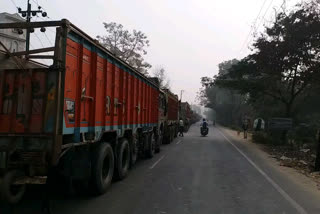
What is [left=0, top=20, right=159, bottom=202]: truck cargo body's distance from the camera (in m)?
5.85

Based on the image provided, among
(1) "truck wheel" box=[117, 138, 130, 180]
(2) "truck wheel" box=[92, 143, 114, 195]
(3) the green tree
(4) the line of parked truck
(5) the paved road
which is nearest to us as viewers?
(4) the line of parked truck

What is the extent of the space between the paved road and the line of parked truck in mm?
649

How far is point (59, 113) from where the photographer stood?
591 cm

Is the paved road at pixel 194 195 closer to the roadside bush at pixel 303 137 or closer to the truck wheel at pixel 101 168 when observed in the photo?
the truck wheel at pixel 101 168

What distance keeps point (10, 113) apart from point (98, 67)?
223cm

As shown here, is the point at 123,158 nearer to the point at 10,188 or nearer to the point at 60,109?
the point at 60,109

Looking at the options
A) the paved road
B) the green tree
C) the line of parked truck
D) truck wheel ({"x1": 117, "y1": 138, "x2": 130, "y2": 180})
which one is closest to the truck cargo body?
the line of parked truck

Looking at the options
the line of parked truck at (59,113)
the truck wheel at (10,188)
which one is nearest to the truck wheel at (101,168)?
the line of parked truck at (59,113)

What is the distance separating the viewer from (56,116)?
582 centimetres

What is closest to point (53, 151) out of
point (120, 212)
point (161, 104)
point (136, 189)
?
point (120, 212)

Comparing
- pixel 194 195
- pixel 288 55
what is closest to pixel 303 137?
pixel 288 55

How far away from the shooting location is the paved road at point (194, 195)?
6754mm

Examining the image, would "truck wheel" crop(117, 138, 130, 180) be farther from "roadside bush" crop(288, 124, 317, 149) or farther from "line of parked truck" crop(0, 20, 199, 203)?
"roadside bush" crop(288, 124, 317, 149)

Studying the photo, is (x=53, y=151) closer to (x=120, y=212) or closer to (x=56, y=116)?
(x=56, y=116)
